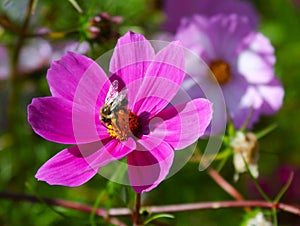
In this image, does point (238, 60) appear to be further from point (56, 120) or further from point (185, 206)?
point (56, 120)

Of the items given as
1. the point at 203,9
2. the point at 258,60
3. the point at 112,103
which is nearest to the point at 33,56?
the point at 203,9

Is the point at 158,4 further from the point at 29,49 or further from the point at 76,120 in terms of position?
the point at 76,120

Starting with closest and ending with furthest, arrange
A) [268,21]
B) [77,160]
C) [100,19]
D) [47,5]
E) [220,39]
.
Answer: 1. [77,160]
2. [100,19]
3. [220,39]
4. [47,5]
5. [268,21]

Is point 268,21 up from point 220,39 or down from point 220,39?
down

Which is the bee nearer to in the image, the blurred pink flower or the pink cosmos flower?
the pink cosmos flower

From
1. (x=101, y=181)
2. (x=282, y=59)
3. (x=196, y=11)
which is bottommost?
(x=101, y=181)

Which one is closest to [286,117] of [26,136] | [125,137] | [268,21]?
[268,21]

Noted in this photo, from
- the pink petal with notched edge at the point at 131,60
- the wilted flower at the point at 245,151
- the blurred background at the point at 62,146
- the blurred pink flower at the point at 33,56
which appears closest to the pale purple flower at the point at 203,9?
the blurred background at the point at 62,146

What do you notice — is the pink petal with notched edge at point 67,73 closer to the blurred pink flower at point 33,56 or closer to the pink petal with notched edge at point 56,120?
the pink petal with notched edge at point 56,120
